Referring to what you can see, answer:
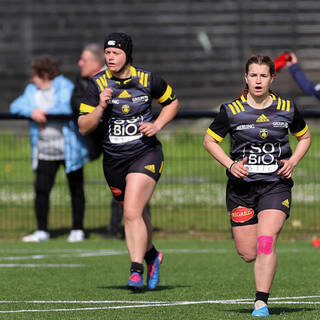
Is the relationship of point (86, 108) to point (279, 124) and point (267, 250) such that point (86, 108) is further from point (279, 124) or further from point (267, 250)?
point (267, 250)

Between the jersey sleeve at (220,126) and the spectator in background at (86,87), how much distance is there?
4.63 m

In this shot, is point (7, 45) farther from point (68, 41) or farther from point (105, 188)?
point (105, 188)

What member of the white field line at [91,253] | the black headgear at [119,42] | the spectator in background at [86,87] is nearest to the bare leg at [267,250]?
the black headgear at [119,42]

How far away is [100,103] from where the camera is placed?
8.32 meters

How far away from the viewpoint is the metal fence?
42.5ft

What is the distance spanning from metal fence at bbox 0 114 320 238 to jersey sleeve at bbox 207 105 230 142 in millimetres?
5390

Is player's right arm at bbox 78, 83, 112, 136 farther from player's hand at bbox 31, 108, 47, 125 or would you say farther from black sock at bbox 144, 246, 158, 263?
player's hand at bbox 31, 108, 47, 125

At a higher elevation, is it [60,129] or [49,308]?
[60,129]

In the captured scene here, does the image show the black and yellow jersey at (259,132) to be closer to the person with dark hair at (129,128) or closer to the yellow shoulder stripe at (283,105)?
the yellow shoulder stripe at (283,105)

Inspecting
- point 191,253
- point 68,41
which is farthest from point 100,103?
point 68,41

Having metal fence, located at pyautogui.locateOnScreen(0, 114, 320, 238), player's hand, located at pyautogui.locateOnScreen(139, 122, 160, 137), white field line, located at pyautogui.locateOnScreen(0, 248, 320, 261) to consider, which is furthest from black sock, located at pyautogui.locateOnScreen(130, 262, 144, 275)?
metal fence, located at pyautogui.locateOnScreen(0, 114, 320, 238)

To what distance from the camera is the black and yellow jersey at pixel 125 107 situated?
8.52 metres

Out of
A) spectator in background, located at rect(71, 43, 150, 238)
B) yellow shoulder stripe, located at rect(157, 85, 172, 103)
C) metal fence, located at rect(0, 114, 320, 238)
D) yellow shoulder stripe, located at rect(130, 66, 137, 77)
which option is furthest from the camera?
metal fence, located at rect(0, 114, 320, 238)

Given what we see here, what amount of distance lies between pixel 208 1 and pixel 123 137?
17697 mm
